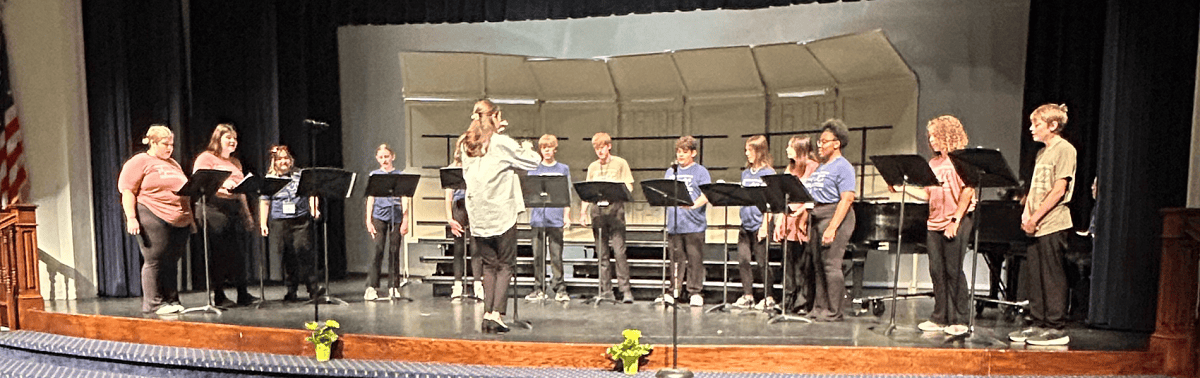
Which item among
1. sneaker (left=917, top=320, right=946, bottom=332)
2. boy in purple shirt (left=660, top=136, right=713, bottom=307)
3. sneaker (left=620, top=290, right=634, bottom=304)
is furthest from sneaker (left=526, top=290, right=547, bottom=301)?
sneaker (left=917, top=320, right=946, bottom=332)

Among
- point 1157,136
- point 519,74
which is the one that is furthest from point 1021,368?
point 519,74

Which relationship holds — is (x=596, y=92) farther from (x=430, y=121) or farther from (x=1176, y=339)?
(x=1176, y=339)

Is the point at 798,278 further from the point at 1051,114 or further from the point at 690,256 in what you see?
the point at 1051,114

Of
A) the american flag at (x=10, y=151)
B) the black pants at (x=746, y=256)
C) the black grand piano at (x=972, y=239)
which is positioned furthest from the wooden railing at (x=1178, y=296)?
the american flag at (x=10, y=151)

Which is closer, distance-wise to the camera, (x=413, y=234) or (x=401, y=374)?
(x=401, y=374)

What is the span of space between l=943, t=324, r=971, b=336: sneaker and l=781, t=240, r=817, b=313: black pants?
0.98m

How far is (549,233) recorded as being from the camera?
5770 mm

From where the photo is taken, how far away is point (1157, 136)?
4305 millimetres

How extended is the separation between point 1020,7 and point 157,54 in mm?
7480

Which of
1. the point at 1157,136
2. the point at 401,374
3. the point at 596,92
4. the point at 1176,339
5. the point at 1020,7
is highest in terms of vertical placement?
the point at 1020,7

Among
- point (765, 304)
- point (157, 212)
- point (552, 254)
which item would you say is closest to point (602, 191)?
point (552, 254)

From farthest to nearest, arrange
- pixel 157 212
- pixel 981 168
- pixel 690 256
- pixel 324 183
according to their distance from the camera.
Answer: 1. pixel 690 256
2. pixel 157 212
3. pixel 324 183
4. pixel 981 168

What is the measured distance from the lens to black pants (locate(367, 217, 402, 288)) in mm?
5691

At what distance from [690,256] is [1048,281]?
7.54ft
